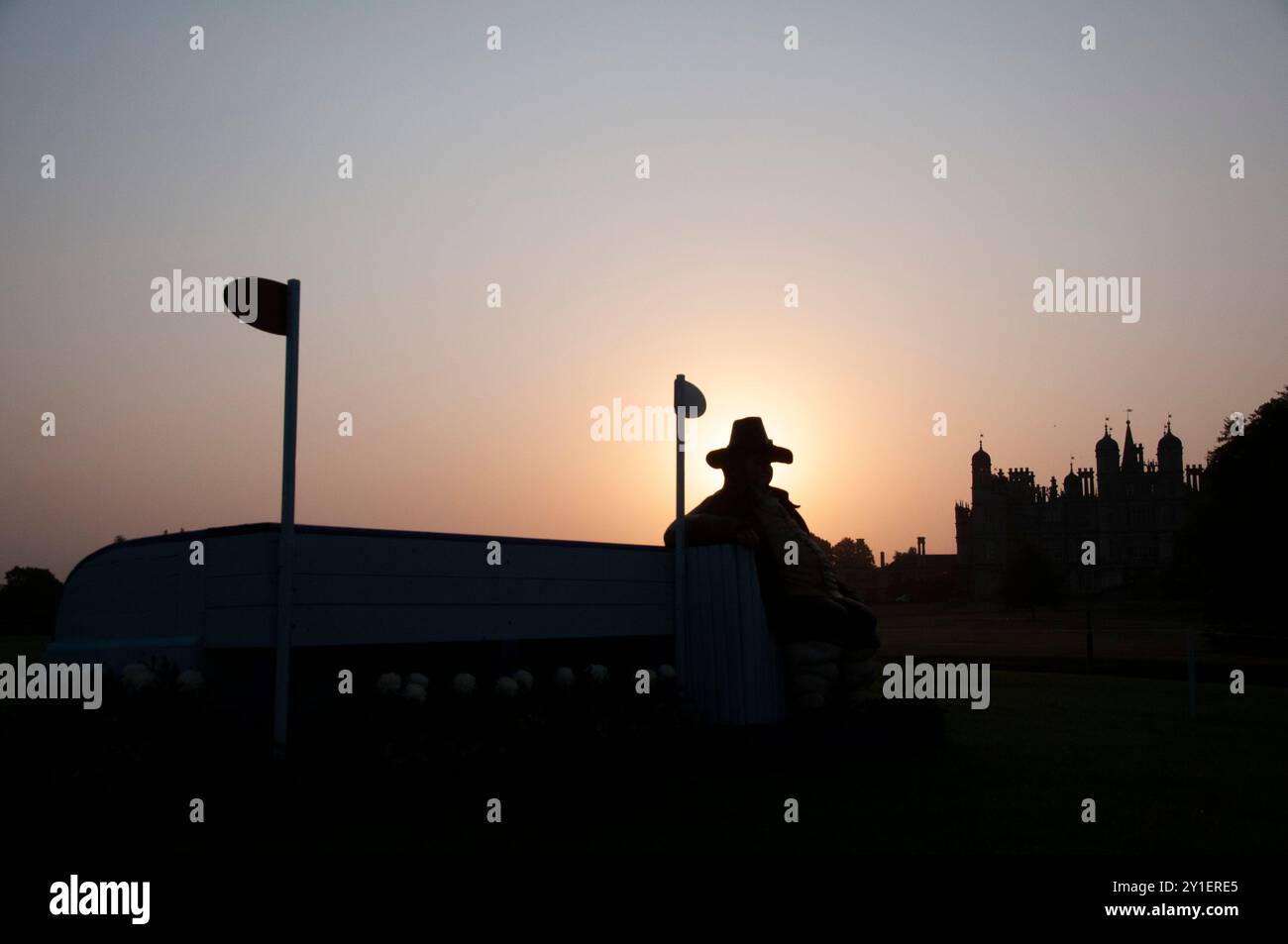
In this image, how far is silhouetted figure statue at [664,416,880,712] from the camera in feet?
37.5

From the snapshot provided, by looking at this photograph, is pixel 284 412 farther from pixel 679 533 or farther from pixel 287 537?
pixel 679 533

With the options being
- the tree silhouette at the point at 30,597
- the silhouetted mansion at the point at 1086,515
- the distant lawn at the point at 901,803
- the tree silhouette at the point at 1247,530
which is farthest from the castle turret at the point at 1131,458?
the distant lawn at the point at 901,803

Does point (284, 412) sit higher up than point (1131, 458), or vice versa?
point (1131, 458)

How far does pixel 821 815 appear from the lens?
8039 millimetres

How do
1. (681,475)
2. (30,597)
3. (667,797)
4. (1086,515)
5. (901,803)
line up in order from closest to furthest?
(667,797), (901,803), (681,475), (30,597), (1086,515)

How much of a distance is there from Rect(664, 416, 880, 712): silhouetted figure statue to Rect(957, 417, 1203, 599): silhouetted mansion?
119 m

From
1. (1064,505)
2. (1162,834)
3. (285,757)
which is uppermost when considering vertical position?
(1064,505)

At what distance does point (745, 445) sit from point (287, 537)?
6091 mm

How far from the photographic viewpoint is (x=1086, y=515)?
136 metres

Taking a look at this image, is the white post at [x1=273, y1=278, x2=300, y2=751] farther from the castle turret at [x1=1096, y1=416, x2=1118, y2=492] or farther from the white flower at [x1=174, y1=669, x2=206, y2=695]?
the castle turret at [x1=1096, y1=416, x2=1118, y2=492]

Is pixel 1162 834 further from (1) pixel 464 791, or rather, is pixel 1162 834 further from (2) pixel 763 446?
(2) pixel 763 446

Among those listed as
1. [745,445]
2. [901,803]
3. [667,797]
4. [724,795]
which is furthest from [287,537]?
[745,445]
